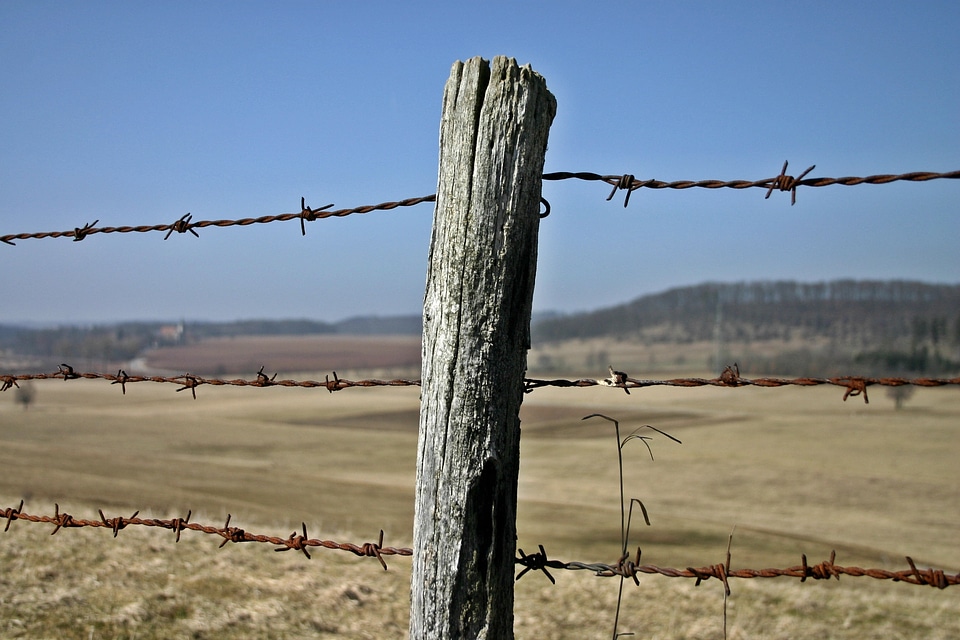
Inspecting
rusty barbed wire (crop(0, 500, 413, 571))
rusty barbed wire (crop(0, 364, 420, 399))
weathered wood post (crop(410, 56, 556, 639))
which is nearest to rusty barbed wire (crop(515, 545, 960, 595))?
weathered wood post (crop(410, 56, 556, 639))

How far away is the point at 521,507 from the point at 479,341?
16.0 meters

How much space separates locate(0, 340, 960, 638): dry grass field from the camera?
4.75 meters

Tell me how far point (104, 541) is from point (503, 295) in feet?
16.8

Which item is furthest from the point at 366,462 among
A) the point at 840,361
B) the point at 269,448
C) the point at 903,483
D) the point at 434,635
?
the point at 840,361

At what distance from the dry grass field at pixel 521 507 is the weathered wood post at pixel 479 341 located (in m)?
0.64

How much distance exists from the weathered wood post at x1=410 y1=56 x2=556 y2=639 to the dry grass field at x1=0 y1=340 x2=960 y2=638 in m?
0.64

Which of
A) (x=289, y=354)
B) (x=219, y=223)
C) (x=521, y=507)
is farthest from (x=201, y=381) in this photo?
(x=289, y=354)

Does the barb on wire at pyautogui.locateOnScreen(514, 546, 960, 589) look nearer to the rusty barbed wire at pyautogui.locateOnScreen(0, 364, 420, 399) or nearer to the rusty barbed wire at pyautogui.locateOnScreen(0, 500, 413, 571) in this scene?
the rusty barbed wire at pyautogui.locateOnScreen(0, 500, 413, 571)

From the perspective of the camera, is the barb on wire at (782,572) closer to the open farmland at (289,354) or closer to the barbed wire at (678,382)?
the barbed wire at (678,382)

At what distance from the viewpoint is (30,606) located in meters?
4.16

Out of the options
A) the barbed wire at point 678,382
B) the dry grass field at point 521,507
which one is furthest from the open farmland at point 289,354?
the barbed wire at point 678,382

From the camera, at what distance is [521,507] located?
56.6ft

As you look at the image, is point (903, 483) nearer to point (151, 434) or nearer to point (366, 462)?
point (366, 462)

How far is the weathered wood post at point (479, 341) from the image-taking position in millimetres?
1886
